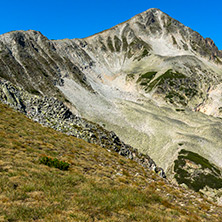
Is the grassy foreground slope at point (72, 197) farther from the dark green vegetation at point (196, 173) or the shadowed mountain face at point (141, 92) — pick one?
the shadowed mountain face at point (141, 92)

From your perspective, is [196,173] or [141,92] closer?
[196,173]

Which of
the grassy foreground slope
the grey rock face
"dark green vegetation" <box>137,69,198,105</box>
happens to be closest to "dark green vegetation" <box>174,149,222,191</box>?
the grey rock face

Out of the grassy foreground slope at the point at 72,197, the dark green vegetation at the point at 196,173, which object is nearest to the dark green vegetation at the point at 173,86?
the dark green vegetation at the point at 196,173

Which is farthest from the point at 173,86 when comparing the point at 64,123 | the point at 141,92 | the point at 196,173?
the point at 64,123

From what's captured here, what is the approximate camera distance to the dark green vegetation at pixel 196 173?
54.5m

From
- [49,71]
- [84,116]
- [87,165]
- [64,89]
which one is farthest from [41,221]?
[49,71]

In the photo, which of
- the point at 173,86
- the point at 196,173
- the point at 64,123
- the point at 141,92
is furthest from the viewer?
the point at 141,92

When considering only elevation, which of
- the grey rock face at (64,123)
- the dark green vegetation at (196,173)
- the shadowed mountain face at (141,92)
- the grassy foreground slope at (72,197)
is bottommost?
the grassy foreground slope at (72,197)

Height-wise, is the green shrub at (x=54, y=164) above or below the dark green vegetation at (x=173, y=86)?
below

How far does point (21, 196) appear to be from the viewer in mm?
9727

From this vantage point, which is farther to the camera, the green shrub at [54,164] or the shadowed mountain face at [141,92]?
the shadowed mountain face at [141,92]

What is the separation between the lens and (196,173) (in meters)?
59.7

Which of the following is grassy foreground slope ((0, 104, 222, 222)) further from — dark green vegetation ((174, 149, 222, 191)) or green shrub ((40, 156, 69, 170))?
dark green vegetation ((174, 149, 222, 191))

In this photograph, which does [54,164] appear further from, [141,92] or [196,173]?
[141,92]
